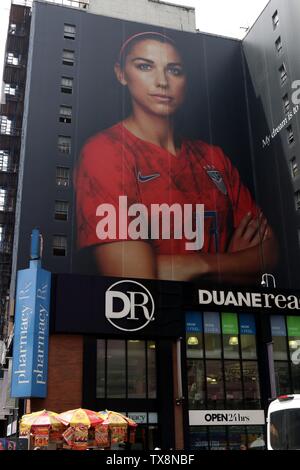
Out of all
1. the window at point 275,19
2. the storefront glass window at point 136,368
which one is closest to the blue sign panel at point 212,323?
the storefront glass window at point 136,368

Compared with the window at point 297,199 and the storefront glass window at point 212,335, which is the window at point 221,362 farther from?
the window at point 297,199

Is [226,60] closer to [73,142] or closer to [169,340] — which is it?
[73,142]

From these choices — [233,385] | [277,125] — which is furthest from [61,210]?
[233,385]

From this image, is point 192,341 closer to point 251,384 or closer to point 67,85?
point 251,384

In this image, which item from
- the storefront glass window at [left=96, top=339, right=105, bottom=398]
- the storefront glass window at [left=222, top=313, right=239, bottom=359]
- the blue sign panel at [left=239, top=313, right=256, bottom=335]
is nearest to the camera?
the storefront glass window at [left=96, top=339, right=105, bottom=398]

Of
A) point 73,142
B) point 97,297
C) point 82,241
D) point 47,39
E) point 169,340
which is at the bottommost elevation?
point 169,340

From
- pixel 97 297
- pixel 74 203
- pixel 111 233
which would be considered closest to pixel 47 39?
pixel 74 203

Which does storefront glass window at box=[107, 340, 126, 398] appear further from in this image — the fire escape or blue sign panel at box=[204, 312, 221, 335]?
the fire escape

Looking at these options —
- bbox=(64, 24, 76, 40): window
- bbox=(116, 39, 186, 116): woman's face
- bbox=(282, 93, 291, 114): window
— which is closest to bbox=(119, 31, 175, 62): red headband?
bbox=(116, 39, 186, 116): woman's face

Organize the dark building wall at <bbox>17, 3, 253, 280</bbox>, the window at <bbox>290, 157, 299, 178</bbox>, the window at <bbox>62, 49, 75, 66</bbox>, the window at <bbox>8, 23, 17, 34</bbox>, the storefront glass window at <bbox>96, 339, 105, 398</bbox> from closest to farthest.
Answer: the storefront glass window at <bbox>96, 339, 105, 398</bbox> → the dark building wall at <bbox>17, 3, 253, 280</bbox> → the window at <bbox>290, 157, 299, 178</bbox> → the window at <bbox>62, 49, 75, 66</bbox> → the window at <bbox>8, 23, 17, 34</bbox>

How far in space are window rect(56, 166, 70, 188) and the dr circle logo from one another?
57.9ft

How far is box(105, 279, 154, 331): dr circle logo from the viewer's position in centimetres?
3350
